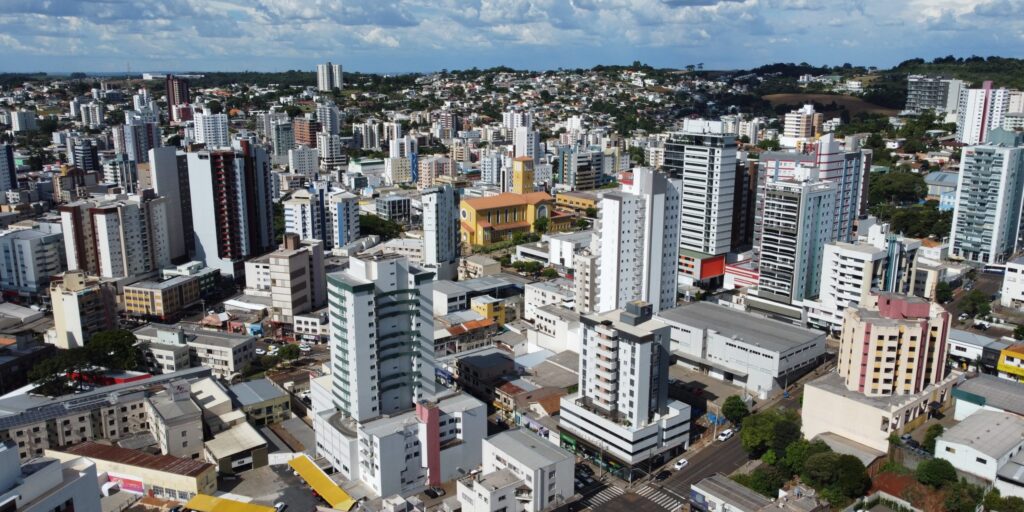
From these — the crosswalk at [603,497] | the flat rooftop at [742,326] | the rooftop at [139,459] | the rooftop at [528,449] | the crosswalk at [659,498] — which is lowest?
the crosswalk at [603,497]

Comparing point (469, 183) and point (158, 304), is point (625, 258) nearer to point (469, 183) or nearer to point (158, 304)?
point (158, 304)

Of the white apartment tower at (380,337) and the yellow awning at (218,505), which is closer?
the yellow awning at (218,505)

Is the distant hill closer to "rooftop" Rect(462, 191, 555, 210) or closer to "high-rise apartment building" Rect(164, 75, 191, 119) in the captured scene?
"rooftop" Rect(462, 191, 555, 210)

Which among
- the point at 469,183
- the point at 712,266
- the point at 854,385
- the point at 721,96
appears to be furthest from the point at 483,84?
the point at 854,385

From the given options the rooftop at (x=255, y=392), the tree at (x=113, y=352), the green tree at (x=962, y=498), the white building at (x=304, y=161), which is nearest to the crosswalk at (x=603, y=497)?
the green tree at (x=962, y=498)

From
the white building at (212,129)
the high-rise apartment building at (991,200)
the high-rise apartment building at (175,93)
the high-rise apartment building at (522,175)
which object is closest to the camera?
the high-rise apartment building at (991,200)

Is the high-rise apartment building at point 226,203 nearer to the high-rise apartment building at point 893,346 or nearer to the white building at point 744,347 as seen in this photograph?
the white building at point 744,347

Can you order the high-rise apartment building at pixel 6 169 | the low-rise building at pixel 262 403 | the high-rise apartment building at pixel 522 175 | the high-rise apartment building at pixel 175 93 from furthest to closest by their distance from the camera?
1. the high-rise apartment building at pixel 175 93
2. the high-rise apartment building at pixel 522 175
3. the high-rise apartment building at pixel 6 169
4. the low-rise building at pixel 262 403
